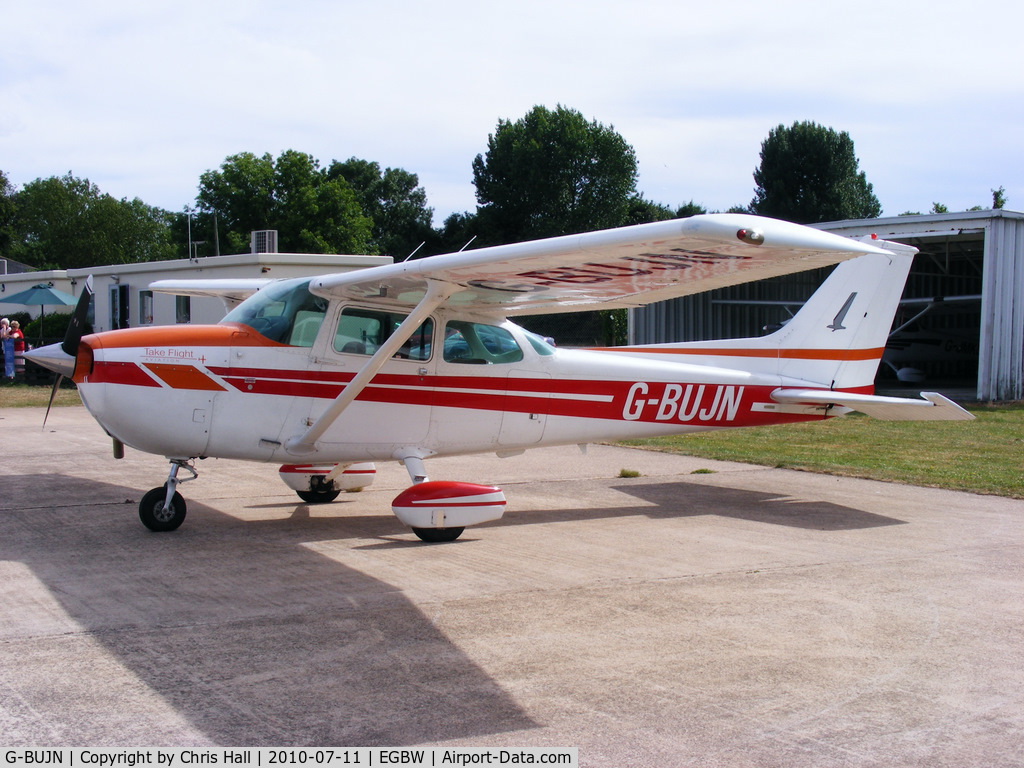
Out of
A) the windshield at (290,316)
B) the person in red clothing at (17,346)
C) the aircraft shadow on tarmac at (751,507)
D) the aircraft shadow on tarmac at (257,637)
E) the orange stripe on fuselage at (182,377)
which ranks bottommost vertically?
the aircraft shadow on tarmac at (751,507)

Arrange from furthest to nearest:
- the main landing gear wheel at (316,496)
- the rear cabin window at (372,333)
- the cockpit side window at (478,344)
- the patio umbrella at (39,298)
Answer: the patio umbrella at (39,298)
the main landing gear wheel at (316,496)
the cockpit side window at (478,344)
the rear cabin window at (372,333)

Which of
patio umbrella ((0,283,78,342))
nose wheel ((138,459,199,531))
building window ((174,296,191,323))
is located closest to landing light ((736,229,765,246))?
nose wheel ((138,459,199,531))

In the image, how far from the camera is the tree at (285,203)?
178 ft

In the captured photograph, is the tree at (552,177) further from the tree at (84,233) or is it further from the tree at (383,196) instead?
the tree at (84,233)

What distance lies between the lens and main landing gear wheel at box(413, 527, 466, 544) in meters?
7.04

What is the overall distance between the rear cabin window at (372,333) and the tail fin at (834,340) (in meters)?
2.57

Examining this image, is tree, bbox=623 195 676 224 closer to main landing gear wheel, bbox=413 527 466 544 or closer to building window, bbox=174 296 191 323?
building window, bbox=174 296 191 323

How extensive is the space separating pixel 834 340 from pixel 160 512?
21.8 feet

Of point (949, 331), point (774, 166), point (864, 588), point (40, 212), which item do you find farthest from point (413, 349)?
point (40, 212)

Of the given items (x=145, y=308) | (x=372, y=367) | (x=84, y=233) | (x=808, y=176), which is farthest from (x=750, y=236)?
(x=84, y=233)

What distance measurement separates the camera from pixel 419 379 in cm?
757

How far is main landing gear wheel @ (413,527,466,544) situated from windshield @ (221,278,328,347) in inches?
69.6

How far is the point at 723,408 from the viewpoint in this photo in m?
8.91

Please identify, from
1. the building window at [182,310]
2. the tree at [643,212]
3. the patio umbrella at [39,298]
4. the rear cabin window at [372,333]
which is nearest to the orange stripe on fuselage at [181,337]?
the rear cabin window at [372,333]
